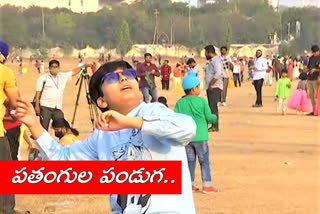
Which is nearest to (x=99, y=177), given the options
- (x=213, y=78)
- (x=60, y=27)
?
(x=213, y=78)

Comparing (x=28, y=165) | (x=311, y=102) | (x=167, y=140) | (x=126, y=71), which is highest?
(x=126, y=71)

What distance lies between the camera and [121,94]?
330 centimetres

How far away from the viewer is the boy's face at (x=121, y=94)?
3275mm

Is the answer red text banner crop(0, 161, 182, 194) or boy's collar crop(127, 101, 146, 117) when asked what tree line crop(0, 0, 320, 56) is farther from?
boy's collar crop(127, 101, 146, 117)

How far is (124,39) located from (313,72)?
179 feet

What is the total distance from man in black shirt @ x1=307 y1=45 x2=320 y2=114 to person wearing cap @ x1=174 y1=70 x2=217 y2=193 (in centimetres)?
933

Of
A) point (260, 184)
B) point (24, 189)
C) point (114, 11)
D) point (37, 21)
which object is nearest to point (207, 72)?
point (260, 184)

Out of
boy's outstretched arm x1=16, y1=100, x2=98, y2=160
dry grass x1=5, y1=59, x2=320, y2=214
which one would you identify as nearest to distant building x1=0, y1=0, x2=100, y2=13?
dry grass x1=5, y1=59, x2=320, y2=214

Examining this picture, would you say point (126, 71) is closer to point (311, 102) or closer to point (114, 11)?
point (311, 102)

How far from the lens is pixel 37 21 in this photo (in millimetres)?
70000

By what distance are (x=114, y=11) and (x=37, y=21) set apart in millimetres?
13769

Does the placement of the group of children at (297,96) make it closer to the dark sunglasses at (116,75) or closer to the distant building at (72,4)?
the dark sunglasses at (116,75)

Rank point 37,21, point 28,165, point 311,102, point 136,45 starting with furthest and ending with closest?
point 136,45 < point 37,21 < point 311,102 < point 28,165

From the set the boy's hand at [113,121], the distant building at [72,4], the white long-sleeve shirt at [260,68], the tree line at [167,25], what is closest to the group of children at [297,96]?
the white long-sleeve shirt at [260,68]
